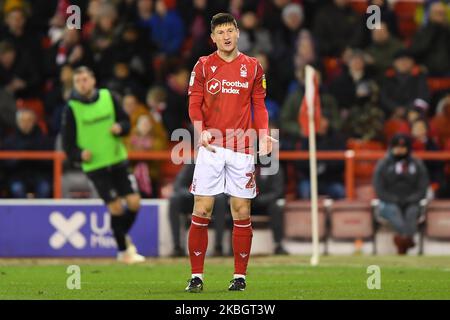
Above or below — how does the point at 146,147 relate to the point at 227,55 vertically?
below

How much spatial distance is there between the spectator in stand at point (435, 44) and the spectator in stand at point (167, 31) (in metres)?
3.74

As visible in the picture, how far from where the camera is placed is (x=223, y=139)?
11336 mm

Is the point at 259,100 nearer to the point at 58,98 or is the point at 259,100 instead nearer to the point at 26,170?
the point at 26,170

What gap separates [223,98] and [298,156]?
314 inches

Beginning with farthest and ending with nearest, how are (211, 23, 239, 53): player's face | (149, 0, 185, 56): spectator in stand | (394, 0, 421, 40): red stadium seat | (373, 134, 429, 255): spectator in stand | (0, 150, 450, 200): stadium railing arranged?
(394, 0, 421, 40): red stadium seat → (149, 0, 185, 56): spectator in stand → (0, 150, 450, 200): stadium railing → (373, 134, 429, 255): spectator in stand → (211, 23, 239, 53): player's face

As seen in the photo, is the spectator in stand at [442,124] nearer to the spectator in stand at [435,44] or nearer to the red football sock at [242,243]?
the spectator in stand at [435,44]

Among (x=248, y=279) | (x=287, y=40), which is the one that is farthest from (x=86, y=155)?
(x=287, y=40)

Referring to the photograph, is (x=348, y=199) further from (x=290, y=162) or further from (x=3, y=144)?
(x=3, y=144)

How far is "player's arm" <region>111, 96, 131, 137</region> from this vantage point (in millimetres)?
16547

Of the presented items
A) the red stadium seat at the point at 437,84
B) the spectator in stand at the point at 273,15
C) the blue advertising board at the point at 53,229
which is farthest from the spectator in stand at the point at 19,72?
the red stadium seat at the point at 437,84

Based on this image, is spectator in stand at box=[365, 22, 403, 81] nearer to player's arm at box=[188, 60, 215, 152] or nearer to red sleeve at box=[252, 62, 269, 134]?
red sleeve at box=[252, 62, 269, 134]

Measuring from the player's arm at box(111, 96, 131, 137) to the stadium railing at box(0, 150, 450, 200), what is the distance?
2.46 meters

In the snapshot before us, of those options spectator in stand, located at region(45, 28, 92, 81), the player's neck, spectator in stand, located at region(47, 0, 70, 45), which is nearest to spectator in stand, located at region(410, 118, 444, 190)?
spectator in stand, located at region(45, 28, 92, 81)
